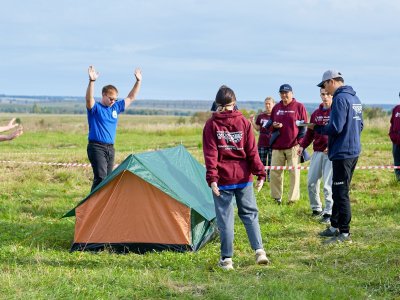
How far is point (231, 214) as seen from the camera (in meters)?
7.10

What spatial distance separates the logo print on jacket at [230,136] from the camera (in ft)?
22.7

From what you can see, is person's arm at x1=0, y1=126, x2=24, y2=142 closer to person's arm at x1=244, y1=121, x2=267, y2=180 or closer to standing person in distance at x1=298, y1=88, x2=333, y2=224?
person's arm at x1=244, y1=121, x2=267, y2=180

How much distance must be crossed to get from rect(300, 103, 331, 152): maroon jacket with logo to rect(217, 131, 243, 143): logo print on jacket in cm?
316

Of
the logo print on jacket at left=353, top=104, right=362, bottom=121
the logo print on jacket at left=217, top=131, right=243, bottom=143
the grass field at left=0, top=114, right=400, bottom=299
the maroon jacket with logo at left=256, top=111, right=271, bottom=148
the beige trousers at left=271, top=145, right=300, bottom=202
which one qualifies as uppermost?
the logo print on jacket at left=353, top=104, right=362, bottom=121

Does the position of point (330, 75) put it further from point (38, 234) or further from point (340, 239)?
point (38, 234)

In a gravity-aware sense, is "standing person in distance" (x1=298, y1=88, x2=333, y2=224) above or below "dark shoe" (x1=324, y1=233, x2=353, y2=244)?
above

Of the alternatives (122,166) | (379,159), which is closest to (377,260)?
(122,166)

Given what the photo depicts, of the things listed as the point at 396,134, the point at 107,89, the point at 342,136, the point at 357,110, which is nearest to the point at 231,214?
the point at 342,136

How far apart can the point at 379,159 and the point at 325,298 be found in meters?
12.4

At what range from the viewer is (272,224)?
9.59m

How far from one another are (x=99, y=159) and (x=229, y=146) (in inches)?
132

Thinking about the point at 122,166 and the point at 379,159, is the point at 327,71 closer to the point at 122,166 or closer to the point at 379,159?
the point at 122,166

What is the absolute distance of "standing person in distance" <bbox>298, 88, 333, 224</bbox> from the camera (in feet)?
31.9

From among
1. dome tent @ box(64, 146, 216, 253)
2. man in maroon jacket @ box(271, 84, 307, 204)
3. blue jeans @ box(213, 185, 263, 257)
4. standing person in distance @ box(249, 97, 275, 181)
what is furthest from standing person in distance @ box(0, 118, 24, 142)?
standing person in distance @ box(249, 97, 275, 181)
